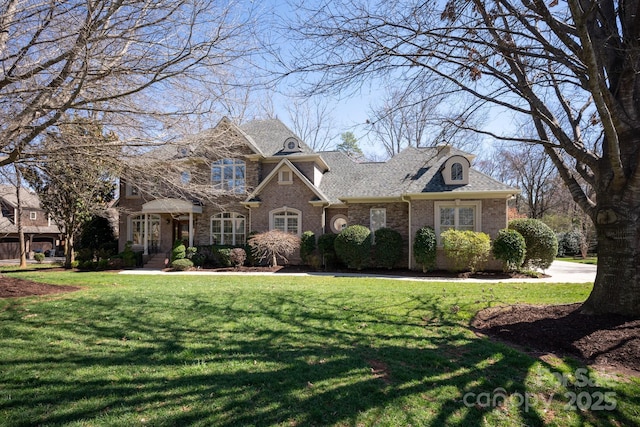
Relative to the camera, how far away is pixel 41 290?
28.3ft

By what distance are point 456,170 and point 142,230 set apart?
55.2 feet

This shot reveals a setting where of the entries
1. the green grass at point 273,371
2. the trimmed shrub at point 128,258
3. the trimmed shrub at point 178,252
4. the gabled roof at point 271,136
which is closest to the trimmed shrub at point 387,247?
the gabled roof at point 271,136

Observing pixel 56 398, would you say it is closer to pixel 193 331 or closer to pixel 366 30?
pixel 193 331

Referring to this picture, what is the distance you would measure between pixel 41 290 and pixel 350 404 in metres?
8.88

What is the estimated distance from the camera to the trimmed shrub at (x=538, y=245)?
13500mm

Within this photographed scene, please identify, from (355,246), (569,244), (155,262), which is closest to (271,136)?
(355,246)

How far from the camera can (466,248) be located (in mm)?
13406

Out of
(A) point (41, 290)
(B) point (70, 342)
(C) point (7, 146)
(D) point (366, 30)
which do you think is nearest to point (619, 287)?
(D) point (366, 30)

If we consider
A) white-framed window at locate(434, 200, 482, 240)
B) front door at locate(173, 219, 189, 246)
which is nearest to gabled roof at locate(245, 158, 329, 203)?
front door at locate(173, 219, 189, 246)

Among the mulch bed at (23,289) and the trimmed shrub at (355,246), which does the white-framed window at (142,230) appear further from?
the trimmed shrub at (355,246)

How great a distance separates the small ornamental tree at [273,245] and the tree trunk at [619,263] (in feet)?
39.5

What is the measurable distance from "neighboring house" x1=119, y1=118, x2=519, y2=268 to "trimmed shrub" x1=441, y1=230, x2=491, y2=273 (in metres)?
1.15

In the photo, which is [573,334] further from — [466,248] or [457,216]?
[457,216]

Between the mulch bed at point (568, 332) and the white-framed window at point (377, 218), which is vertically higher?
the white-framed window at point (377, 218)
